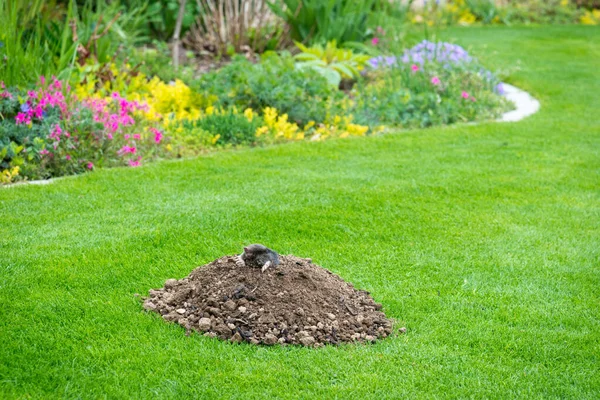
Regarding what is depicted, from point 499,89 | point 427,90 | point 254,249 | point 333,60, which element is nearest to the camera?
point 254,249

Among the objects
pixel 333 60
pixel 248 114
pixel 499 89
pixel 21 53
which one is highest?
pixel 21 53

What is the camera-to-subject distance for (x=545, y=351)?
373 centimetres

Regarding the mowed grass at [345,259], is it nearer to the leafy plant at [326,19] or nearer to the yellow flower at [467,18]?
the leafy plant at [326,19]

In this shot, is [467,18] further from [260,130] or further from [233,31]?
[260,130]

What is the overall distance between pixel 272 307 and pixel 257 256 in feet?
0.93

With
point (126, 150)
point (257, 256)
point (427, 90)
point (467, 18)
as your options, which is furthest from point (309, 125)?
point (467, 18)

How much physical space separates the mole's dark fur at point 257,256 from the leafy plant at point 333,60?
228 inches

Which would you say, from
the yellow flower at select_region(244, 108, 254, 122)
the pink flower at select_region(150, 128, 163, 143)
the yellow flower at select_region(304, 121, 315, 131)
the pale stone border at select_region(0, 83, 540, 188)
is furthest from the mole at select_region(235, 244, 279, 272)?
the pale stone border at select_region(0, 83, 540, 188)

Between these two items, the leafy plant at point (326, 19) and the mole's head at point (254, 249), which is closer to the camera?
the mole's head at point (254, 249)

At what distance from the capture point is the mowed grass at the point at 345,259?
3.41m

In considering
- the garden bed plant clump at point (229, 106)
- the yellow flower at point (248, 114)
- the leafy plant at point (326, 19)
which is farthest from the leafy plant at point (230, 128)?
the leafy plant at point (326, 19)

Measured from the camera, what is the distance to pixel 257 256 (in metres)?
3.86

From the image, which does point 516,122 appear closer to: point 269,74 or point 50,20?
point 269,74

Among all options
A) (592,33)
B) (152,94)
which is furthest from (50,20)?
(592,33)
